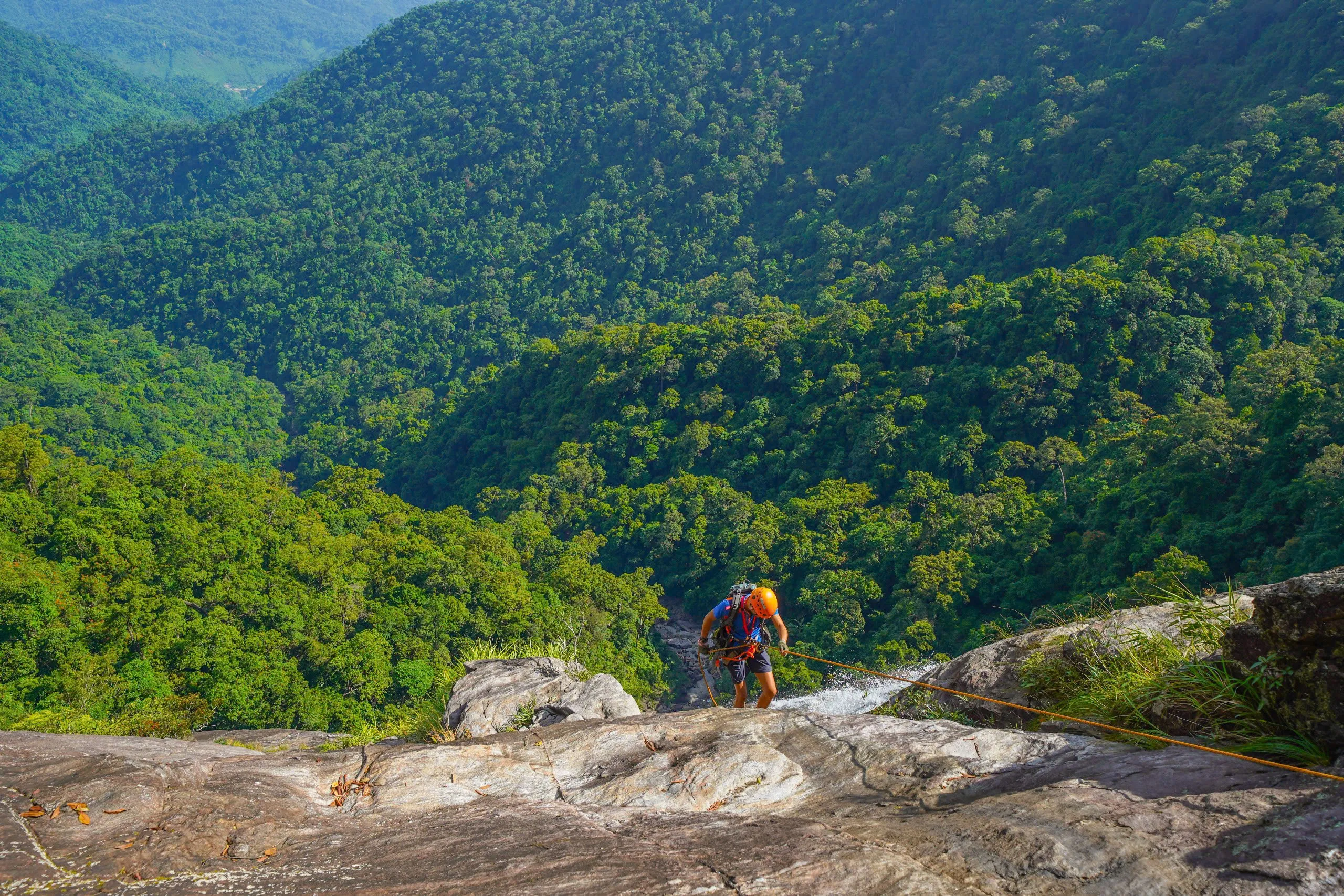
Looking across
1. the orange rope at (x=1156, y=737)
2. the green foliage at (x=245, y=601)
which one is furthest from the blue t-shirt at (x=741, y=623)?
the green foliage at (x=245, y=601)

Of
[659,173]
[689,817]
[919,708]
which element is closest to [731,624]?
[919,708]

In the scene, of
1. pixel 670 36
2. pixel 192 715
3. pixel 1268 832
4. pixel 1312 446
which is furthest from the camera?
pixel 670 36

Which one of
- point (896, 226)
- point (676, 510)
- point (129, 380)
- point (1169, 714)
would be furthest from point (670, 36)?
point (1169, 714)

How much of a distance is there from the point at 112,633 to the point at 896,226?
228 feet

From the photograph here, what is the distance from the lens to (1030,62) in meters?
87.4

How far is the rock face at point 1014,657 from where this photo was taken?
725 centimetres

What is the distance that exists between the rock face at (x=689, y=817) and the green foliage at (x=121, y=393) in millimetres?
65827

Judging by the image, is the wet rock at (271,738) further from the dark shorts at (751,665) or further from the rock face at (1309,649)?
the rock face at (1309,649)

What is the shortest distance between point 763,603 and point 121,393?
306ft

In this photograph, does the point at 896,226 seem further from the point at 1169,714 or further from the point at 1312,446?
the point at 1169,714

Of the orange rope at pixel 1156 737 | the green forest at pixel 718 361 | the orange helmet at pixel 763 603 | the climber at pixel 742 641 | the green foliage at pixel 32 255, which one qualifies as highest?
the green foliage at pixel 32 255

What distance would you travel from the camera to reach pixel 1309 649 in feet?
16.8

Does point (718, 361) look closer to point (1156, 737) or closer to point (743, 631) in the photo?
point (743, 631)

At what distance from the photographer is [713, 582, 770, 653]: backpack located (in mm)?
8952
